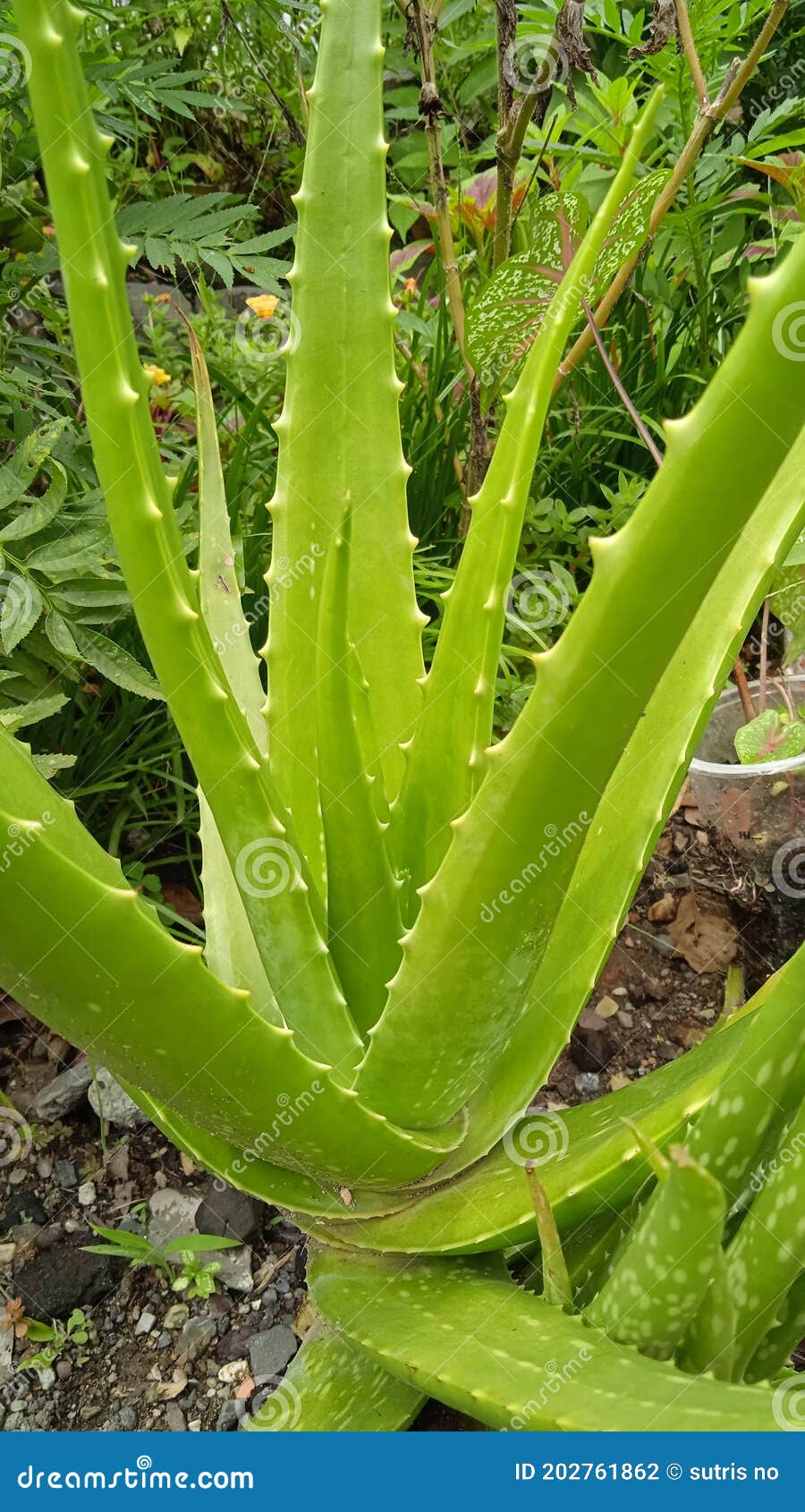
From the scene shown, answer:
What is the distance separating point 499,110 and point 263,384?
1.01m

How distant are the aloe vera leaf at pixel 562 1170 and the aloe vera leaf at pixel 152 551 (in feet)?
0.46

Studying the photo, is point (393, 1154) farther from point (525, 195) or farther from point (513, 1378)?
point (525, 195)

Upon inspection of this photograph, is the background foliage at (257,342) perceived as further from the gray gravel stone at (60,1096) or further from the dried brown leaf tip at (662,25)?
the gray gravel stone at (60,1096)

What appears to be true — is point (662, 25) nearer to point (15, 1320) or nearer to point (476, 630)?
point (476, 630)

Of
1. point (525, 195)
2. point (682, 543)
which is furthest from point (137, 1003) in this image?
point (525, 195)

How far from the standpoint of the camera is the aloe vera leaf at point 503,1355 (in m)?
0.53

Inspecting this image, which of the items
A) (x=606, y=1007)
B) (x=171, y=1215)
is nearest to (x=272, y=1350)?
(x=171, y=1215)

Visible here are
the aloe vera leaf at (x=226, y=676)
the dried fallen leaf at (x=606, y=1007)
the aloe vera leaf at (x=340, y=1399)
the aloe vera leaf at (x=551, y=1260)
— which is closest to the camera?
the aloe vera leaf at (x=551, y=1260)

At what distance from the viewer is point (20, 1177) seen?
114cm

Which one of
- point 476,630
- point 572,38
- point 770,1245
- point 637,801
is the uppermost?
point 572,38

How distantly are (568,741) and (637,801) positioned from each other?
26 cm

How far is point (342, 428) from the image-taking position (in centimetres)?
87

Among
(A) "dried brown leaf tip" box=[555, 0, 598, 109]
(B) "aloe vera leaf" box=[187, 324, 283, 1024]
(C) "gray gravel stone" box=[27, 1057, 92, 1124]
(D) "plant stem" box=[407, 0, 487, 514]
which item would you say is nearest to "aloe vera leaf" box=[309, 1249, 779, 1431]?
(B) "aloe vera leaf" box=[187, 324, 283, 1024]

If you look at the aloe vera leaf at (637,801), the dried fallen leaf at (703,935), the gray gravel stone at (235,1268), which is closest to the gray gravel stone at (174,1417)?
the gray gravel stone at (235,1268)
